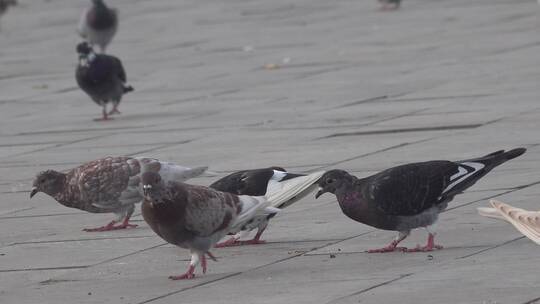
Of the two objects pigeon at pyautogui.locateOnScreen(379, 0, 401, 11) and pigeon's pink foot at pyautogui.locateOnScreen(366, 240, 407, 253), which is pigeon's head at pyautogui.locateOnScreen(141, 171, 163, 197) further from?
pigeon at pyautogui.locateOnScreen(379, 0, 401, 11)

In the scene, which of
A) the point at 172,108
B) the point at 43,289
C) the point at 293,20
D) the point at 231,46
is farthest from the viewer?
the point at 293,20

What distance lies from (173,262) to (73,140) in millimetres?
7549

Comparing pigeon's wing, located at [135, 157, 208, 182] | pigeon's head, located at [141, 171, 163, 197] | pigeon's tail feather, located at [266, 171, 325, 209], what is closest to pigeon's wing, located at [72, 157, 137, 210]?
pigeon's wing, located at [135, 157, 208, 182]

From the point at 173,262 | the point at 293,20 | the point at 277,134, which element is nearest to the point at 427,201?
the point at 173,262

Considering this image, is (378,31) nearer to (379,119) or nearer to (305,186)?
(379,119)

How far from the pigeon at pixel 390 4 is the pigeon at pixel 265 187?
23.5 m

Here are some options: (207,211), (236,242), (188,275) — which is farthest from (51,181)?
(207,211)

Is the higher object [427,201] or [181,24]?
[427,201]

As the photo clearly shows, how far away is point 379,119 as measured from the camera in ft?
56.6

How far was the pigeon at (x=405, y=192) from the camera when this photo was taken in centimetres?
976

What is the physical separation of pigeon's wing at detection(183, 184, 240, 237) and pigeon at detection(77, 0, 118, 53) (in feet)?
64.0

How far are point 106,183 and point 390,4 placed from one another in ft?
77.0

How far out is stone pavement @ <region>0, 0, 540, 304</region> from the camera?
9281 mm

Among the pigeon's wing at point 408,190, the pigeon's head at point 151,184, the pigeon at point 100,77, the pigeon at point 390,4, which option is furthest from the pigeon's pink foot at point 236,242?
the pigeon at point 390,4
